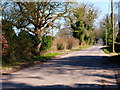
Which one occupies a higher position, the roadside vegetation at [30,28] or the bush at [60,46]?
the roadside vegetation at [30,28]

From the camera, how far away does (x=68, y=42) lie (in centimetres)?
4678

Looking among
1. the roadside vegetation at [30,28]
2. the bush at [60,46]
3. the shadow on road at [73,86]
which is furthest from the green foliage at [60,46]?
the shadow on road at [73,86]

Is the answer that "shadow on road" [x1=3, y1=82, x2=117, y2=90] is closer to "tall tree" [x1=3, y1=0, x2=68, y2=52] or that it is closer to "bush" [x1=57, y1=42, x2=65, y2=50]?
"tall tree" [x1=3, y1=0, x2=68, y2=52]

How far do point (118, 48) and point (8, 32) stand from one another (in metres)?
25.8

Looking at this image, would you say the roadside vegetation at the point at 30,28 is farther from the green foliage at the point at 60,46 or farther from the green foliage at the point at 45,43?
the green foliage at the point at 60,46

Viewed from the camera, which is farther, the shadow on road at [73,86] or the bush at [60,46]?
the bush at [60,46]

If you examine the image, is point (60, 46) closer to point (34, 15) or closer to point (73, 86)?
point (34, 15)

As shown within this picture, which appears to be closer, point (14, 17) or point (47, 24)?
point (14, 17)

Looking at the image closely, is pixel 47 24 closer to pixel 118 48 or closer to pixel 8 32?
pixel 8 32

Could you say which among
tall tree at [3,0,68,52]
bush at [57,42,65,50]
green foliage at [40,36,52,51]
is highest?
tall tree at [3,0,68,52]

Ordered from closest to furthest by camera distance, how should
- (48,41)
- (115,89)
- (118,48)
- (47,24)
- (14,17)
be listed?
(115,89) < (14,17) < (47,24) < (48,41) < (118,48)

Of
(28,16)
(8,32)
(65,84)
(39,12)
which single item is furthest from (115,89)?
(39,12)

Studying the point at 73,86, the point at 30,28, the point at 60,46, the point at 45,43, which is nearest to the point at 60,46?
the point at 60,46

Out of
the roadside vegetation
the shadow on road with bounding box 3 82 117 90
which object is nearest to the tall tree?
the roadside vegetation
